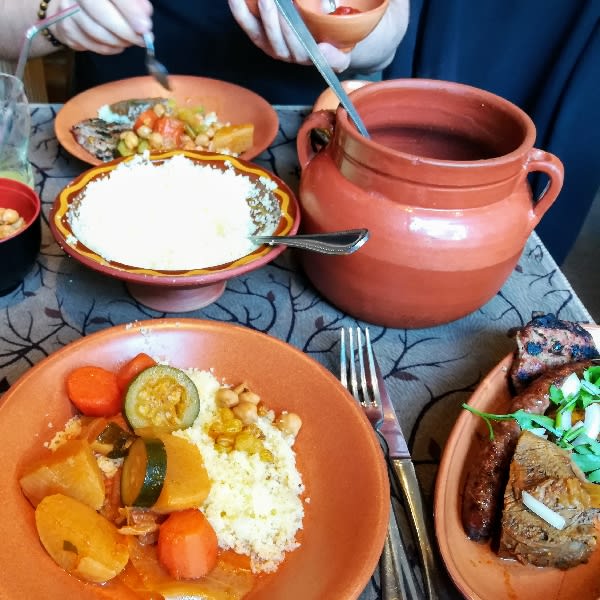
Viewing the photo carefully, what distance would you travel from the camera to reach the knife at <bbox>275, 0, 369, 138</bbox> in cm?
99

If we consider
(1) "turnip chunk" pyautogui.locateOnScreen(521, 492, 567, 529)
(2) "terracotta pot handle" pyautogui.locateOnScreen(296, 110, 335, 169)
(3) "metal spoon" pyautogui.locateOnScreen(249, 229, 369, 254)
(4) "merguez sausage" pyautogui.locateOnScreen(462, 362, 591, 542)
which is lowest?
(4) "merguez sausage" pyautogui.locateOnScreen(462, 362, 591, 542)

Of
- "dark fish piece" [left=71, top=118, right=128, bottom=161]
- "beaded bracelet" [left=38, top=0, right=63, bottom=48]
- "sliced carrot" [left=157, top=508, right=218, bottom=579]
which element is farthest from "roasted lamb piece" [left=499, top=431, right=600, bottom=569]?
"beaded bracelet" [left=38, top=0, right=63, bottom=48]

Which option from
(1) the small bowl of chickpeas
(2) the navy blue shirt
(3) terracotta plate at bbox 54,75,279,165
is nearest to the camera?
(1) the small bowl of chickpeas

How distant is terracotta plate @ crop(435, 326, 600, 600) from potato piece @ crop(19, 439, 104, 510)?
417mm

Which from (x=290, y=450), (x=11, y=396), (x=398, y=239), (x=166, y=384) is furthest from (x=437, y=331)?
(x=11, y=396)

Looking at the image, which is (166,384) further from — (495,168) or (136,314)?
(495,168)

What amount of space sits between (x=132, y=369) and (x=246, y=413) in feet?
0.57

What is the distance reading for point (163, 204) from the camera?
1.19 meters

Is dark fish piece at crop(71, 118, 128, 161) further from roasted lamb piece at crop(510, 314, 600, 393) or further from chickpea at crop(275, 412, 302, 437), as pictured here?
roasted lamb piece at crop(510, 314, 600, 393)

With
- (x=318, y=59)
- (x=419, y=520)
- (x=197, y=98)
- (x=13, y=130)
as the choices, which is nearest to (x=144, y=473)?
(x=419, y=520)

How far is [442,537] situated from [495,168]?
52 centimetres

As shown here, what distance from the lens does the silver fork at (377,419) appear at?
0.74 meters

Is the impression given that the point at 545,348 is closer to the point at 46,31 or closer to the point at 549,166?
the point at 549,166

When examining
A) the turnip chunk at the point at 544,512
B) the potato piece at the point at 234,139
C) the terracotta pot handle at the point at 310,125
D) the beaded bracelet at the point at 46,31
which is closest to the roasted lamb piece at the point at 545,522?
the turnip chunk at the point at 544,512
